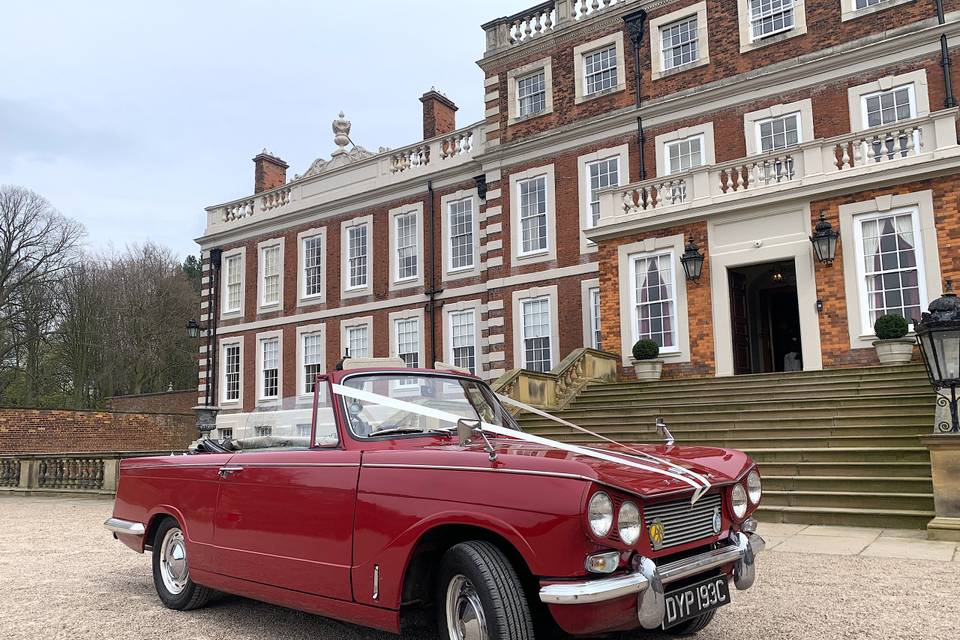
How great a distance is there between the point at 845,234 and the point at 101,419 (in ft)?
74.6

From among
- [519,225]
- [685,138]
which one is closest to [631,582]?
[685,138]

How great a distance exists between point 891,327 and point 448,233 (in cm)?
1291

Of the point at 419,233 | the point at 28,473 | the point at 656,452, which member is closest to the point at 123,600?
the point at 656,452

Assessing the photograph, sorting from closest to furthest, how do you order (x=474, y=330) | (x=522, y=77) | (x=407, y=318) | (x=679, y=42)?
1. (x=679, y=42)
2. (x=522, y=77)
3. (x=474, y=330)
4. (x=407, y=318)

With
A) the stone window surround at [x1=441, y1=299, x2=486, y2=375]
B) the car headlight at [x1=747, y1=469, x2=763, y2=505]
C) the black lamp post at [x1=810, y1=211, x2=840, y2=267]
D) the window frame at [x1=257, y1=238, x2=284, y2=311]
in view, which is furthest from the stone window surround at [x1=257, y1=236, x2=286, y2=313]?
the car headlight at [x1=747, y1=469, x2=763, y2=505]

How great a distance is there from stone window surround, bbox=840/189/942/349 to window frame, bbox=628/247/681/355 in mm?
3154

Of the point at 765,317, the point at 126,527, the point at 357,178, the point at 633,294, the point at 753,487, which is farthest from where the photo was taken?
the point at 357,178

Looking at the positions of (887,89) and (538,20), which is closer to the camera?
(887,89)

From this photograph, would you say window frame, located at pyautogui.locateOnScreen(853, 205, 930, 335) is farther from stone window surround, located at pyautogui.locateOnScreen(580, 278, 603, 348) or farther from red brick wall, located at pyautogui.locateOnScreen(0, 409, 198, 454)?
red brick wall, located at pyautogui.locateOnScreen(0, 409, 198, 454)

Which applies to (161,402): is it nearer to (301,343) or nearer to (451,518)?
(301,343)

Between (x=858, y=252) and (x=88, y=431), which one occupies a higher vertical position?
(x=858, y=252)

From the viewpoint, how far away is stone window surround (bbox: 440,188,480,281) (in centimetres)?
2203

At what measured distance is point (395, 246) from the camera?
23844 mm

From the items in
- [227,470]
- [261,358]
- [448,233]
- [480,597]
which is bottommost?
[480,597]
